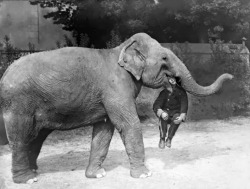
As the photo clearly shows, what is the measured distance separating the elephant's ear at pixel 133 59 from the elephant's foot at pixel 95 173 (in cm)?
152

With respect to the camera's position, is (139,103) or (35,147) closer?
(35,147)

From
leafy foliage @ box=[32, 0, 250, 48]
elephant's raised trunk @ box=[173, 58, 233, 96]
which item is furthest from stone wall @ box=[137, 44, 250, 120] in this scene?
elephant's raised trunk @ box=[173, 58, 233, 96]

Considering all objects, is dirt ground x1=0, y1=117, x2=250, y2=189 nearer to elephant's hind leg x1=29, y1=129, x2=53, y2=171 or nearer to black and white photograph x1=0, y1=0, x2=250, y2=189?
black and white photograph x1=0, y1=0, x2=250, y2=189

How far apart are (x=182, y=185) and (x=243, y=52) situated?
9362 millimetres

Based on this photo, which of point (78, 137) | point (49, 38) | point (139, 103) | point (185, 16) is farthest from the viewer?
point (49, 38)

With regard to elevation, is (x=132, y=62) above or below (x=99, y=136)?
above

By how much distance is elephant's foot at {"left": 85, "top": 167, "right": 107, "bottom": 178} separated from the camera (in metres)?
5.48

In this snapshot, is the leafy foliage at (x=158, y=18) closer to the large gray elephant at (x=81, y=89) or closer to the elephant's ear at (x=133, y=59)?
the elephant's ear at (x=133, y=59)

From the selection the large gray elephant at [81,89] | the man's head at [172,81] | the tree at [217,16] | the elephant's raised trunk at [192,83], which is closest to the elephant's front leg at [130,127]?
the large gray elephant at [81,89]

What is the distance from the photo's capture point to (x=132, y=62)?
521 cm

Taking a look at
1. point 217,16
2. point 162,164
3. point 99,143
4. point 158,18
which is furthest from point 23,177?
point 217,16

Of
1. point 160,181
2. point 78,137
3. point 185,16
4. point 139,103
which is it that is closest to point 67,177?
point 160,181

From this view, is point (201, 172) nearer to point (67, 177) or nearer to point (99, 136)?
point (99, 136)

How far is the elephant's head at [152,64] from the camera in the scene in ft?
17.1
